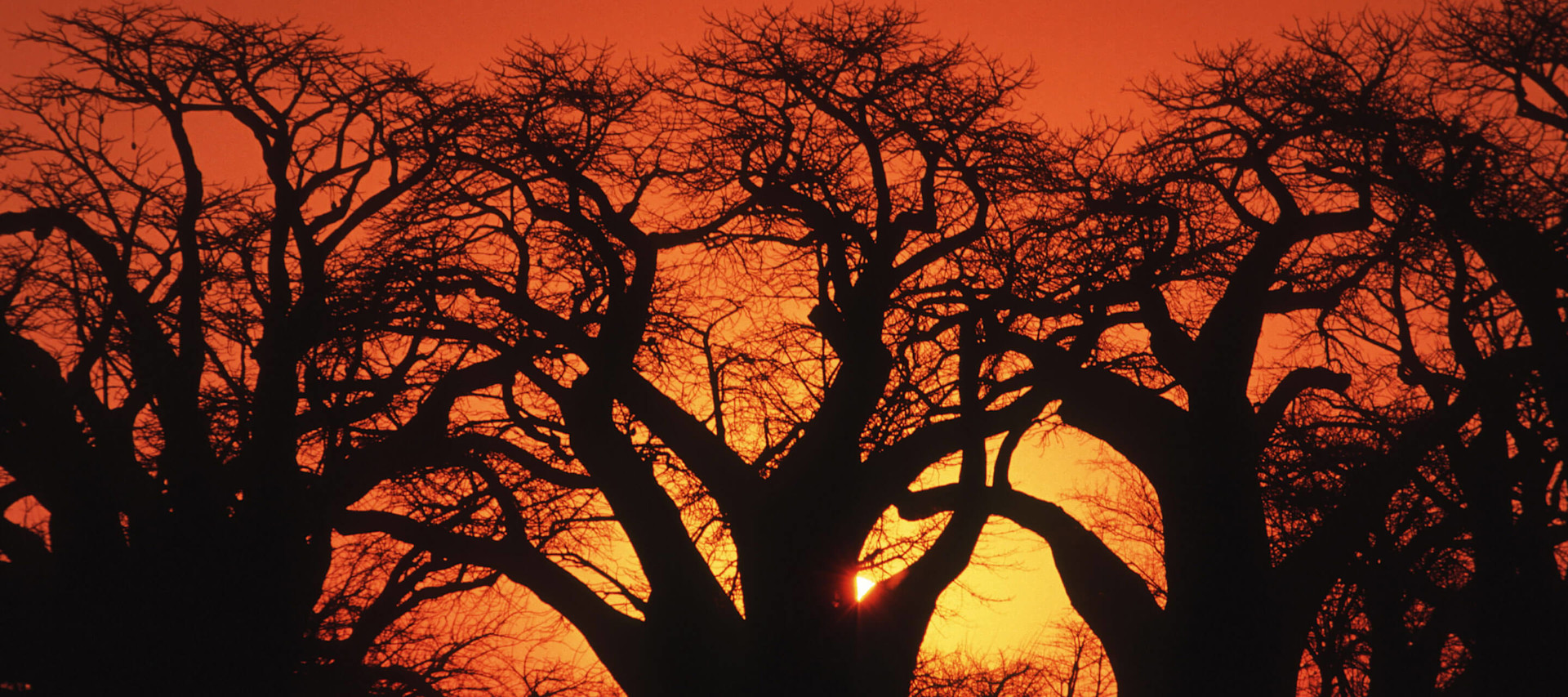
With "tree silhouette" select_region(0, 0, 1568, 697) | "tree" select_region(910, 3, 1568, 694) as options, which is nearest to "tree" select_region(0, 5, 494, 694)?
"tree silhouette" select_region(0, 0, 1568, 697)

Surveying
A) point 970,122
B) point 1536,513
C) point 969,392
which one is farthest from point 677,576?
point 1536,513

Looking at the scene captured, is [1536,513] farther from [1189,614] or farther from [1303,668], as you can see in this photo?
[1303,668]

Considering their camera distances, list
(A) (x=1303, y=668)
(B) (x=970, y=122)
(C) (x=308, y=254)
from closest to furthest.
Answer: (C) (x=308, y=254), (B) (x=970, y=122), (A) (x=1303, y=668)

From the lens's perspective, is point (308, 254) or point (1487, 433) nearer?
point (308, 254)

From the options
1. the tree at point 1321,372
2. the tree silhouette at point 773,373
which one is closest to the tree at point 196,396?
the tree silhouette at point 773,373

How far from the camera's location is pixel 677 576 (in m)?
8.10

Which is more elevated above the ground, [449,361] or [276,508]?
[449,361]

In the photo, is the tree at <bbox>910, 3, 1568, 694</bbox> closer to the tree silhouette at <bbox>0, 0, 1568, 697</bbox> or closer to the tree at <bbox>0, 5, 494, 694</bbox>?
the tree silhouette at <bbox>0, 0, 1568, 697</bbox>

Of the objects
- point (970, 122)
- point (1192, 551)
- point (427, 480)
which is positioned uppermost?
point (970, 122)

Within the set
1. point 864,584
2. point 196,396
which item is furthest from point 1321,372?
point 196,396

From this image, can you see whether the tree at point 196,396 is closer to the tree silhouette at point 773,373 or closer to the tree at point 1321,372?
the tree silhouette at point 773,373

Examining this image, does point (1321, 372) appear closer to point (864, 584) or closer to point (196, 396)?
point (864, 584)

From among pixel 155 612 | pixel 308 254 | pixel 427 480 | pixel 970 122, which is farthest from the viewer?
pixel 427 480

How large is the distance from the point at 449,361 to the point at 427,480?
3.61 ft
